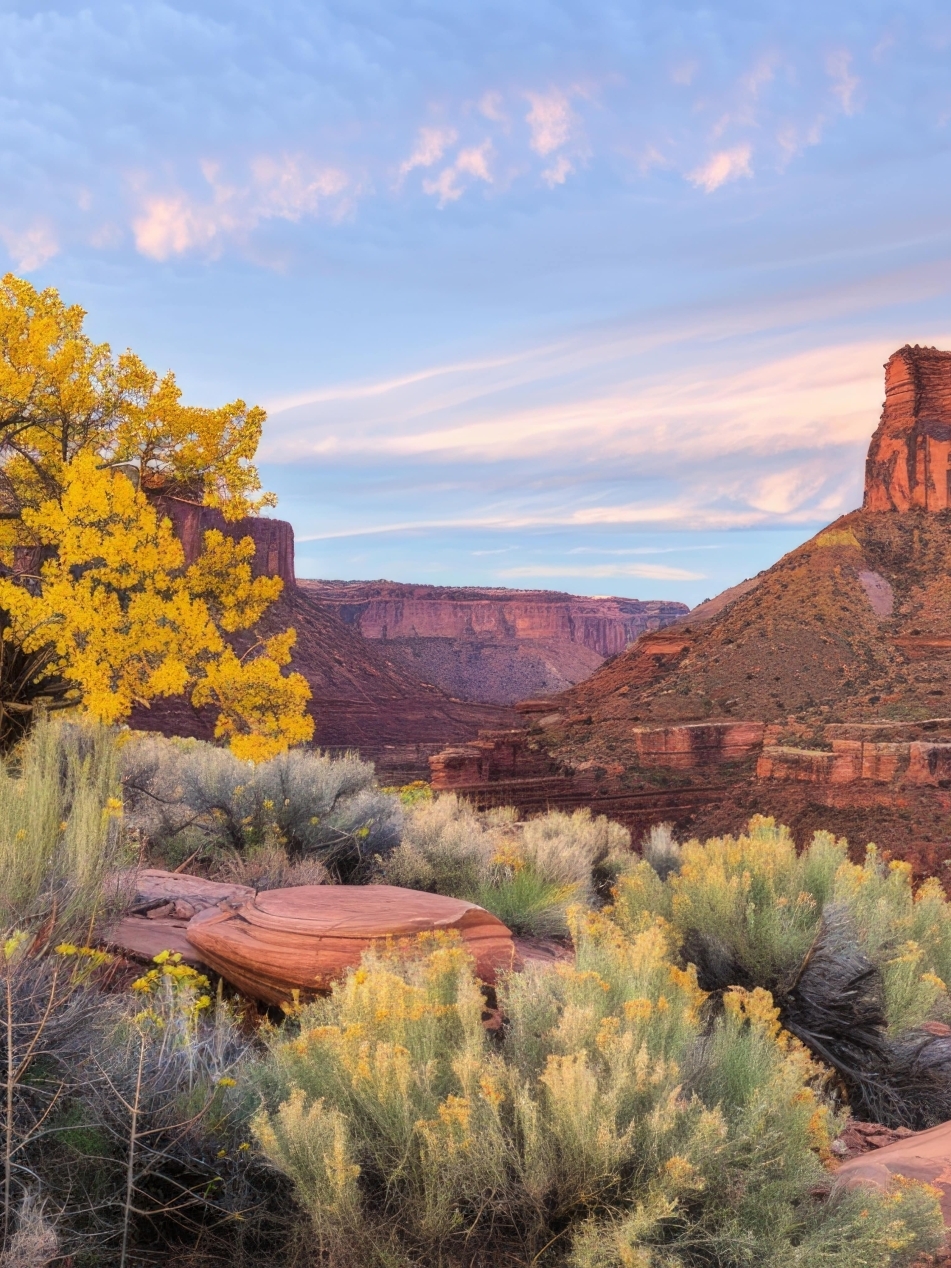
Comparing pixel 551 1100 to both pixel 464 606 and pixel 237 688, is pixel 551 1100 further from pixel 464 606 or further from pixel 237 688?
pixel 464 606

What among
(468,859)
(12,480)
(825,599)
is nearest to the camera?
(468,859)

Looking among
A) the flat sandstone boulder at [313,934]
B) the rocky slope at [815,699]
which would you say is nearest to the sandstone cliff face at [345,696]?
the rocky slope at [815,699]

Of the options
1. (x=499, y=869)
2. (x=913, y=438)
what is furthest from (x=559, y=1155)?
(x=913, y=438)

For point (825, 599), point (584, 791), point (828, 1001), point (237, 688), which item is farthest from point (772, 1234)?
point (825, 599)

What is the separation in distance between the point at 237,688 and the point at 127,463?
273cm

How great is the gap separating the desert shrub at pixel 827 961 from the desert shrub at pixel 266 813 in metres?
2.42

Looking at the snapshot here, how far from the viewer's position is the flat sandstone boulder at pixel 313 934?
5.20 m

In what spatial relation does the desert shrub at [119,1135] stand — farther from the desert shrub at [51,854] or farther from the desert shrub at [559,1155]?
the desert shrub at [51,854]

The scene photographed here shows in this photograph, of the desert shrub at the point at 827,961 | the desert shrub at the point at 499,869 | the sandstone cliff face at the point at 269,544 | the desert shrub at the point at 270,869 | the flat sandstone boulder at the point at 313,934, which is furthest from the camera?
the sandstone cliff face at the point at 269,544

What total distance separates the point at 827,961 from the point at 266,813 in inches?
173

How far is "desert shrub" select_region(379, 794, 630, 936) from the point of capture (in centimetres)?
752

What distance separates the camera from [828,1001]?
19.9ft

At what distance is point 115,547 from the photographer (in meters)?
10.1

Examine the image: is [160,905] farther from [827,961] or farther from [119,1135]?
[827,961]
